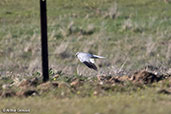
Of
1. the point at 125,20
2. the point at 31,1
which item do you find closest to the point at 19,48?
the point at 125,20

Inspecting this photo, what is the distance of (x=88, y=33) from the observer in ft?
65.2

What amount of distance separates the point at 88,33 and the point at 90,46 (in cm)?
205

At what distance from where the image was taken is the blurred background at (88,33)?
16219mm

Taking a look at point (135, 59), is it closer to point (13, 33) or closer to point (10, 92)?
point (13, 33)

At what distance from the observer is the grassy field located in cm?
703

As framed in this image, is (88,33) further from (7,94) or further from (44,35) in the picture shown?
(7,94)

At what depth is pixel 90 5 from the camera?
976 inches

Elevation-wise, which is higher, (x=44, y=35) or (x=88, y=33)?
(x=44, y=35)

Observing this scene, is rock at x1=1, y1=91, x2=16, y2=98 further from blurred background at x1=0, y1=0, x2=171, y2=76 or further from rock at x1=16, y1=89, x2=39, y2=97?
blurred background at x1=0, y1=0, x2=171, y2=76

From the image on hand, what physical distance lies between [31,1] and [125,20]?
5.23m

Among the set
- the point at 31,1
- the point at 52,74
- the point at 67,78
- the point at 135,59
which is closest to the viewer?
the point at 67,78

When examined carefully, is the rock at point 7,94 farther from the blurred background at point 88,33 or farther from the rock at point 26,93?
the blurred background at point 88,33

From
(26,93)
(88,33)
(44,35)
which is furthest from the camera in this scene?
(88,33)

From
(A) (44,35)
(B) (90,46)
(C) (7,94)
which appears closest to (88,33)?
(B) (90,46)
